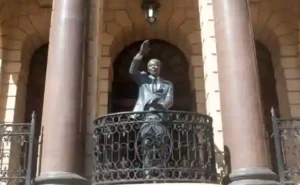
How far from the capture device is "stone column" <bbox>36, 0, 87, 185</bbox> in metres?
8.73

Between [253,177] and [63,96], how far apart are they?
399 centimetres

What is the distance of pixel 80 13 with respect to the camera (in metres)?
10.1

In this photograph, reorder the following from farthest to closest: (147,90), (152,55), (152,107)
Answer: (152,55)
(147,90)
(152,107)

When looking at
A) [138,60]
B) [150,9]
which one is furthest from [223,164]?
[150,9]

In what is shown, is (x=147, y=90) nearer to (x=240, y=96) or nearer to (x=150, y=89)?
(x=150, y=89)

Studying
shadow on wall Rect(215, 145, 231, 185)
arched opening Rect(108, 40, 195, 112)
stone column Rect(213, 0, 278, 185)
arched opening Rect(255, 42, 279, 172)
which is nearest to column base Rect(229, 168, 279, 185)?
stone column Rect(213, 0, 278, 185)

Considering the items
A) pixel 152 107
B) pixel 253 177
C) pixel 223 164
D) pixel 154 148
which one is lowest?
pixel 253 177

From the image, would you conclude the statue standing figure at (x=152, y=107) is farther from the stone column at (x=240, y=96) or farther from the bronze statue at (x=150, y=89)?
the stone column at (x=240, y=96)

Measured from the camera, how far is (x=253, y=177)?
859cm

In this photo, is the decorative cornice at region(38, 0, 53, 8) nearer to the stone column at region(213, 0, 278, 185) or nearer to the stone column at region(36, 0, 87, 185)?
the stone column at region(36, 0, 87, 185)

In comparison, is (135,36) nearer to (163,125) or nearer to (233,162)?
(163,125)

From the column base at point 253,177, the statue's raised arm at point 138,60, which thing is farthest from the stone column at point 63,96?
the column base at point 253,177

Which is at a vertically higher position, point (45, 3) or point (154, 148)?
point (45, 3)

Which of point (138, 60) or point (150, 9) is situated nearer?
point (138, 60)
